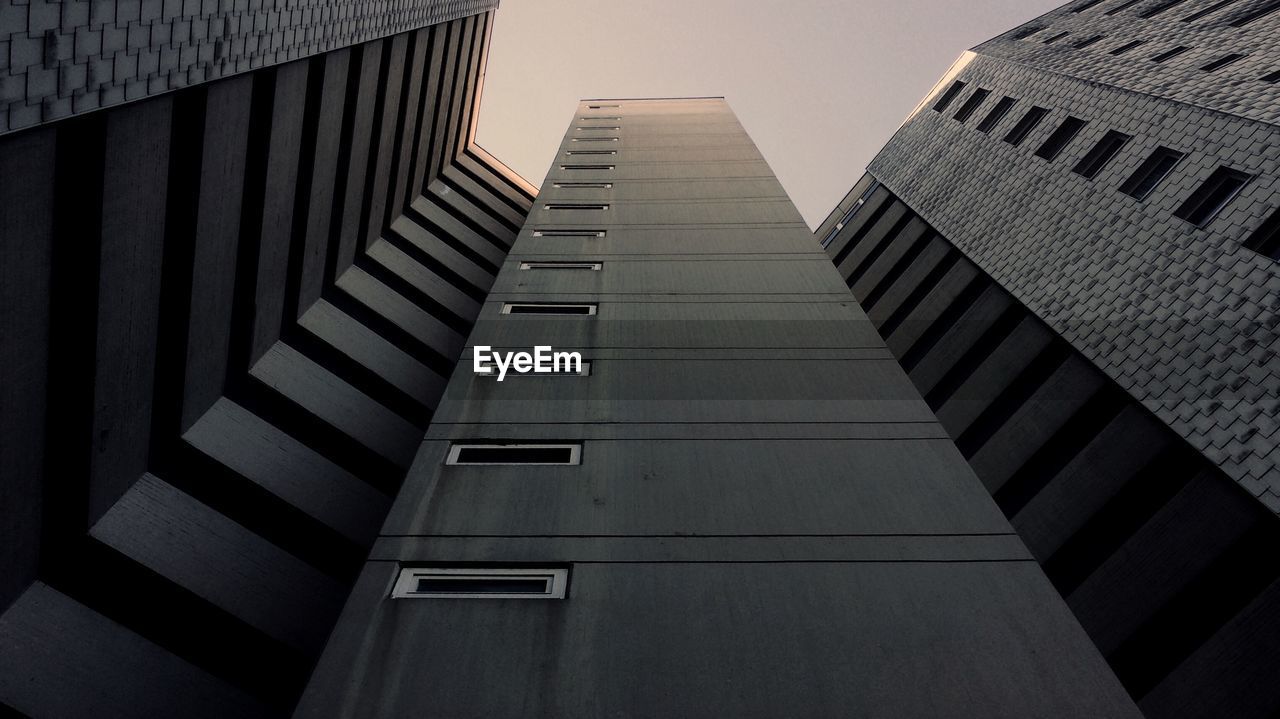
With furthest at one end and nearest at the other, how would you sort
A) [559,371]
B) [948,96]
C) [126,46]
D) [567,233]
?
1. [948,96]
2. [567,233]
3. [559,371]
4. [126,46]

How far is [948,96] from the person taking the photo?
86.5ft

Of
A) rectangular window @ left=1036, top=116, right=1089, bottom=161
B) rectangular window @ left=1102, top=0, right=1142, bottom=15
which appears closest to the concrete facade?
rectangular window @ left=1036, top=116, right=1089, bottom=161

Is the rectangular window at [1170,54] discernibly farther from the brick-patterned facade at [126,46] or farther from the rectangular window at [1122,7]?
the brick-patterned facade at [126,46]

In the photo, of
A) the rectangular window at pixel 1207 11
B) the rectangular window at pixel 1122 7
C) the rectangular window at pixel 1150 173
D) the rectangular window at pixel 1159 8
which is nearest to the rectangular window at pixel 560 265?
the rectangular window at pixel 1150 173

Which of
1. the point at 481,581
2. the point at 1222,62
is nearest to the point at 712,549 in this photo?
the point at 481,581

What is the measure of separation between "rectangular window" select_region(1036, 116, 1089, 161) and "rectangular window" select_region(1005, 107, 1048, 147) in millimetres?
1213

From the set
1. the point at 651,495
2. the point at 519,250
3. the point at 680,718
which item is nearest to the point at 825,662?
the point at 680,718

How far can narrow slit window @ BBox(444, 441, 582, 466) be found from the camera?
865 centimetres

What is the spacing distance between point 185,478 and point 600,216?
10940 millimetres

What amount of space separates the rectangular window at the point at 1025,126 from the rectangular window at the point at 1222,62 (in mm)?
3949

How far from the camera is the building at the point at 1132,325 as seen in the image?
30.6 ft

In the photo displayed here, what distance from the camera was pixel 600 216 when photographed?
17250mm

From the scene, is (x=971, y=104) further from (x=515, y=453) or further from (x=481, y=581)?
(x=481, y=581)

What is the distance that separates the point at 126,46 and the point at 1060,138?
21.2 meters
